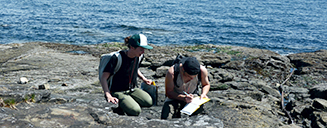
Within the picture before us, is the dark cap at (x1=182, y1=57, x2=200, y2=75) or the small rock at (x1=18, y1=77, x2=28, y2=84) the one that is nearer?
the dark cap at (x1=182, y1=57, x2=200, y2=75)

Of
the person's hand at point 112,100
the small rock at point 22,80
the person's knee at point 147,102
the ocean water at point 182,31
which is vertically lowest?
the ocean water at point 182,31

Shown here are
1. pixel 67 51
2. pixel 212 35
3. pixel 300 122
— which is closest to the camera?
pixel 300 122

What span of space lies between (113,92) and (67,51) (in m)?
9.82

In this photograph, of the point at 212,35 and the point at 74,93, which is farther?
the point at 212,35

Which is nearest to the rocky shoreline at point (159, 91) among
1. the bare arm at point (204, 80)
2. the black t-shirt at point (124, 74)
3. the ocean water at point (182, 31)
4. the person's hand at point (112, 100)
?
the person's hand at point (112, 100)

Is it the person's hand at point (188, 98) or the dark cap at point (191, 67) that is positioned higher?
the dark cap at point (191, 67)

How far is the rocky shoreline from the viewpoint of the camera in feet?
13.5

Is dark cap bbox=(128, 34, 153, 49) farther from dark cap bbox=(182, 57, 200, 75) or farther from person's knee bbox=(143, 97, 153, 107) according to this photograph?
person's knee bbox=(143, 97, 153, 107)

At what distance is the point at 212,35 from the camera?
2553cm

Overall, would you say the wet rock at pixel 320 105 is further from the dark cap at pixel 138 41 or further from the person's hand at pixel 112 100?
the person's hand at pixel 112 100

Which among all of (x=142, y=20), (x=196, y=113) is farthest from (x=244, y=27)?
(x=196, y=113)

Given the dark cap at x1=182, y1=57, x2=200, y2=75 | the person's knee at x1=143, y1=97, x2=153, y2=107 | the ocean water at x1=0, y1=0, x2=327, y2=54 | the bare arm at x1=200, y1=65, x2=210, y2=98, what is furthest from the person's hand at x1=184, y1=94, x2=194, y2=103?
the ocean water at x1=0, y1=0, x2=327, y2=54

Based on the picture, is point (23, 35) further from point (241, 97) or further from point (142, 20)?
point (241, 97)

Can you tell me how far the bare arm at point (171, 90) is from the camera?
198 inches
